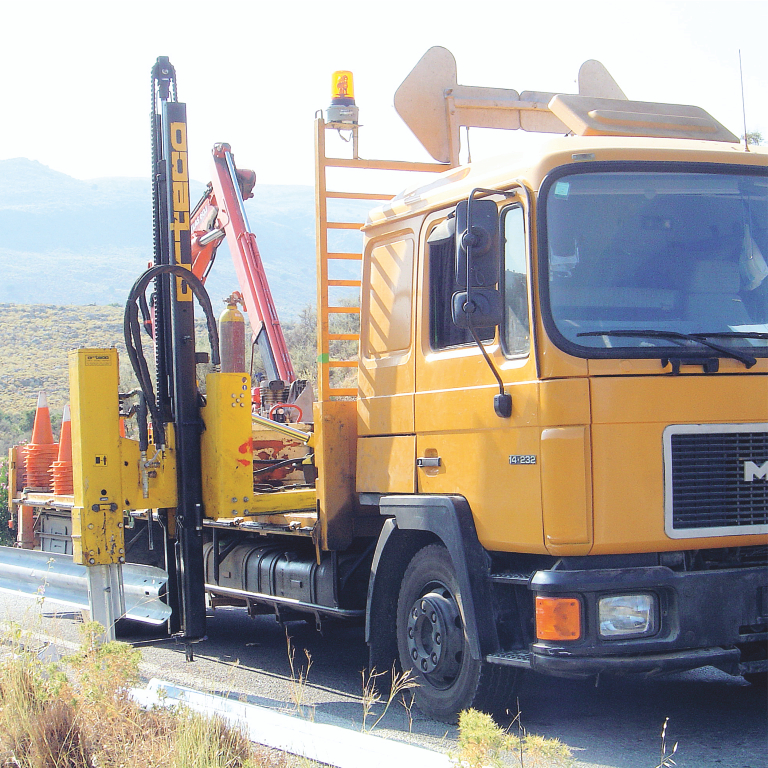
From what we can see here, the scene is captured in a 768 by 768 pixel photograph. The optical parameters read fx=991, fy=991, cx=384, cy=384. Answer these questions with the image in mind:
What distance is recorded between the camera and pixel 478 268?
486 centimetres

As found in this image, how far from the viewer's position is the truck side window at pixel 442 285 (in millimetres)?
5570

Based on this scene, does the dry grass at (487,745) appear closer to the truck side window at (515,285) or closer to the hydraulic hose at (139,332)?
the truck side window at (515,285)

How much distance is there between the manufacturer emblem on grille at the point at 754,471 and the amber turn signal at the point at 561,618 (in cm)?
106

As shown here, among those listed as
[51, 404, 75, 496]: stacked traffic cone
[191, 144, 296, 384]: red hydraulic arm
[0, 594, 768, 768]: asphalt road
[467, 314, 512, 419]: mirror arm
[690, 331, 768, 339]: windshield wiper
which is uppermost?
[191, 144, 296, 384]: red hydraulic arm

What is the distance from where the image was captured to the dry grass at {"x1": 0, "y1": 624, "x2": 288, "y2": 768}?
3951mm

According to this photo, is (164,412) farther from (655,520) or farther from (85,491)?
(655,520)

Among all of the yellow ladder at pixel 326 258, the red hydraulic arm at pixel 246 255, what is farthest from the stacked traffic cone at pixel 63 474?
the yellow ladder at pixel 326 258

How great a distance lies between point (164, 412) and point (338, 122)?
2.33 meters

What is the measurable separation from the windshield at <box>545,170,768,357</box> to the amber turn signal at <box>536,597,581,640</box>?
116 cm

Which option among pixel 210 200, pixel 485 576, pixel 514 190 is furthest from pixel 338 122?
pixel 210 200

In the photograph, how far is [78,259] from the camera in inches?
6914

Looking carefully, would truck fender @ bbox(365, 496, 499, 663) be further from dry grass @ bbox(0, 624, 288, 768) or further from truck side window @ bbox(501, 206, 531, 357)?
dry grass @ bbox(0, 624, 288, 768)

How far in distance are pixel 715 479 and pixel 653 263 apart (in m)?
1.10

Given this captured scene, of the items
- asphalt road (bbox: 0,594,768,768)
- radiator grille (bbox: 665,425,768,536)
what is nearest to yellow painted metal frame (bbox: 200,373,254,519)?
asphalt road (bbox: 0,594,768,768)
